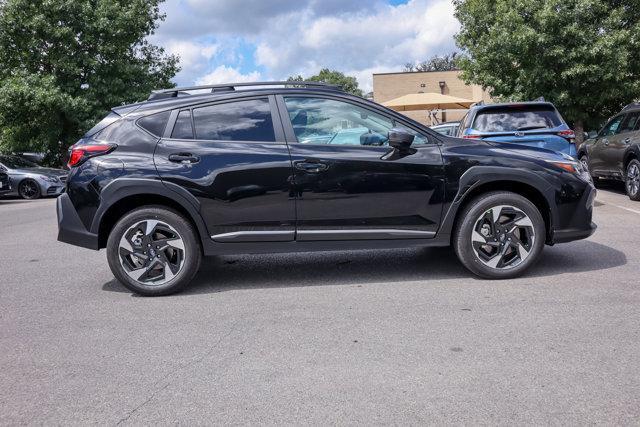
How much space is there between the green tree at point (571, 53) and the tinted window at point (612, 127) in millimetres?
6271

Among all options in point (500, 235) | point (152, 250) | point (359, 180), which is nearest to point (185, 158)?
point (152, 250)

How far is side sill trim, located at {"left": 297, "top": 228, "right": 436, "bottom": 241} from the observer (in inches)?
204

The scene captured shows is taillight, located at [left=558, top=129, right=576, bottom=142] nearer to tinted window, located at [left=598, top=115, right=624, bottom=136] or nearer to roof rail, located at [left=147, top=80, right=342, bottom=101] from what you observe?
tinted window, located at [left=598, top=115, right=624, bottom=136]

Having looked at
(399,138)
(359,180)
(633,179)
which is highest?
(399,138)

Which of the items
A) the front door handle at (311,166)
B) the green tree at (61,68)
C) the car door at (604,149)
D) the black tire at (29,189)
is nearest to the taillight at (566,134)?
the car door at (604,149)

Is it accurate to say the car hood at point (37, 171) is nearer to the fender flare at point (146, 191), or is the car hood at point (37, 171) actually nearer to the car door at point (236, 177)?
the fender flare at point (146, 191)

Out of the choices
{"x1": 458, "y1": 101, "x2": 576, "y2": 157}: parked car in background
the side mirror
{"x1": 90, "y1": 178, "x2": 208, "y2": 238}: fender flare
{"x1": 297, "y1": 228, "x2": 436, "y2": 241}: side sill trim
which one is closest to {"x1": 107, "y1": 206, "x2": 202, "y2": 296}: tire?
{"x1": 90, "y1": 178, "x2": 208, "y2": 238}: fender flare

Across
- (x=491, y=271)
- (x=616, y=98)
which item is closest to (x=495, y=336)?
(x=491, y=271)

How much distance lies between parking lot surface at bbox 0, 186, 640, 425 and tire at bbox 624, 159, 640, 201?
5.12m

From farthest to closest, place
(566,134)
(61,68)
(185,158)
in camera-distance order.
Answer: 1. (61,68)
2. (566,134)
3. (185,158)

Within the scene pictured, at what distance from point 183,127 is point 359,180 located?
64.9 inches

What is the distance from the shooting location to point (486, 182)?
5.24 metres

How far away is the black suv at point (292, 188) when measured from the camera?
5086 mm

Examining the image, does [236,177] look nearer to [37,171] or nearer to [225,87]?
[225,87]
